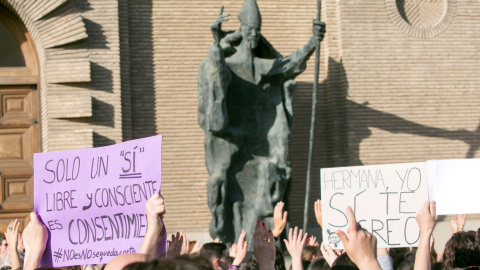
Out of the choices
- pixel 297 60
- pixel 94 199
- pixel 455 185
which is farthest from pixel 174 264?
pixel 297 60

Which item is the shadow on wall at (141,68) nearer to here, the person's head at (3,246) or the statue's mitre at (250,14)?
the statue's mitre at (250,14)

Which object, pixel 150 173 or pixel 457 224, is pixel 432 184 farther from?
pixel 150 173

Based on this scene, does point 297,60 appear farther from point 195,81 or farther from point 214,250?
point 214,250

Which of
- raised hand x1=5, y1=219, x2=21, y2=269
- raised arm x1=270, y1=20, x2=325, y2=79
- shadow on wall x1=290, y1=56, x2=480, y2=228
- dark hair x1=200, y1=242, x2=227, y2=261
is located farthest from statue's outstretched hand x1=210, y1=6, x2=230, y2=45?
raised hand x1=5, y1=219, x2=21, y2=269

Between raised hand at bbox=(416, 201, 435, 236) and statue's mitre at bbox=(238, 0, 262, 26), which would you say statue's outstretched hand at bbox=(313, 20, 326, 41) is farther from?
raised hand at bbox=(416, 201, 435, 236)

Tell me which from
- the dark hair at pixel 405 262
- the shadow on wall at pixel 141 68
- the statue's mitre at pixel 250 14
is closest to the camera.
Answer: the dark hair at pixel 405 262

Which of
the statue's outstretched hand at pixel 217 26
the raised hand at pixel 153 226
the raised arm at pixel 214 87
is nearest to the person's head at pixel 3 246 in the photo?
the raised arm at pixel 214 87

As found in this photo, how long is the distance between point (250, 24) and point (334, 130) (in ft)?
8.66

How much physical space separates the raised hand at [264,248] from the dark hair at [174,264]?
5.00 ft

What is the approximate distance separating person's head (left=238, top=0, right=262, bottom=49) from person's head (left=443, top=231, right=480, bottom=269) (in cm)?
648

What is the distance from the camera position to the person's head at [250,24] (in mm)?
10945

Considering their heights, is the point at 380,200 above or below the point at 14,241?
above

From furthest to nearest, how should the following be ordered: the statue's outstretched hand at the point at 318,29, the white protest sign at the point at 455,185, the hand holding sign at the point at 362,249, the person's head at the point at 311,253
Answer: the statue's outstretched hand at the point at 318,29 → the person's head at the point at 311,253 → the white protest sign at the point at 455,185 → the hand holding sign at the point at 362,249

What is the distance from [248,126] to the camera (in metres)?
11.4
